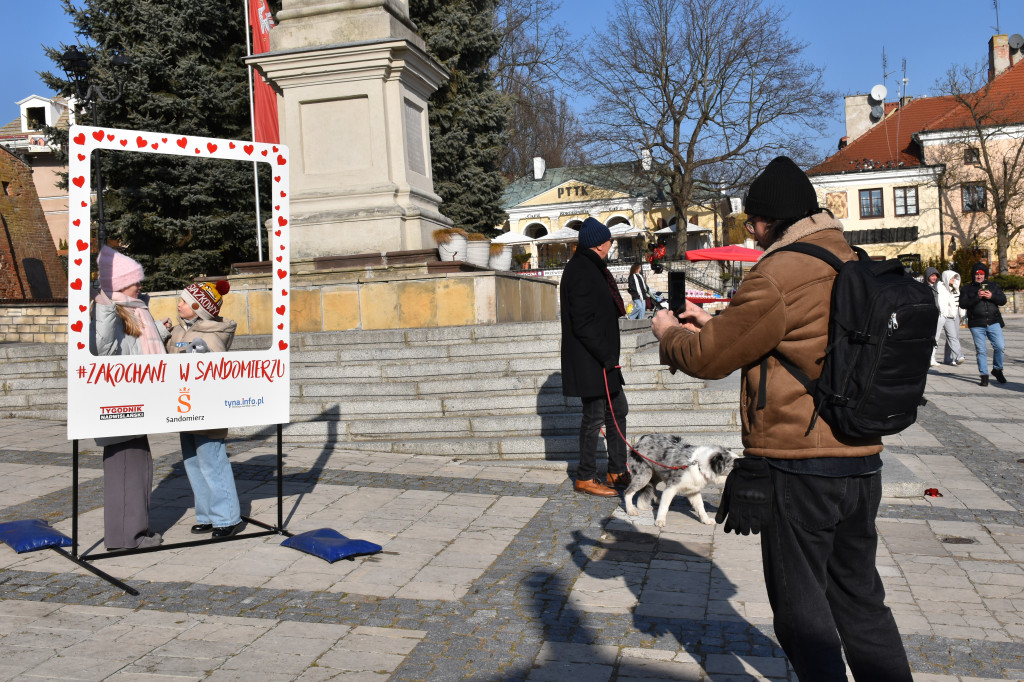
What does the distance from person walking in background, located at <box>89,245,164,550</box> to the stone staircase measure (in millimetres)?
3543

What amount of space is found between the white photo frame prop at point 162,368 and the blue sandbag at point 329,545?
2.59 feet

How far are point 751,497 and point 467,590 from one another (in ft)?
8.10

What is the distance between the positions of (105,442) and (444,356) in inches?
223

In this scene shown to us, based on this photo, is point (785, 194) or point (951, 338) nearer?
point (785, 194)

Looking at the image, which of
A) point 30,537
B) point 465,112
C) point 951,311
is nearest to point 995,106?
point 465,112

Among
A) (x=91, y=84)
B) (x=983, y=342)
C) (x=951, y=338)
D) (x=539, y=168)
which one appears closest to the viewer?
(x=983, y=342)

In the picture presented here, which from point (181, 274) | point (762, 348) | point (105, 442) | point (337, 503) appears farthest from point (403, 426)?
point (181, 274)

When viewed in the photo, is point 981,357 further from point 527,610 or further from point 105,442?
point 105,442

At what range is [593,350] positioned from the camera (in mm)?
7102

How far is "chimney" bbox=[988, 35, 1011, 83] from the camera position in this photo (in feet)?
189

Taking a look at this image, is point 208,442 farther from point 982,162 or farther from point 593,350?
point 982,162

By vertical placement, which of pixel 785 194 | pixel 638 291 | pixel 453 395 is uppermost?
pixel 638 291

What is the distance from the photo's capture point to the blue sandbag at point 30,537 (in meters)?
5.70

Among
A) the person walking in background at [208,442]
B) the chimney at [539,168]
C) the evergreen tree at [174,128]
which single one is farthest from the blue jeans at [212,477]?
the chimney at [539,168]
